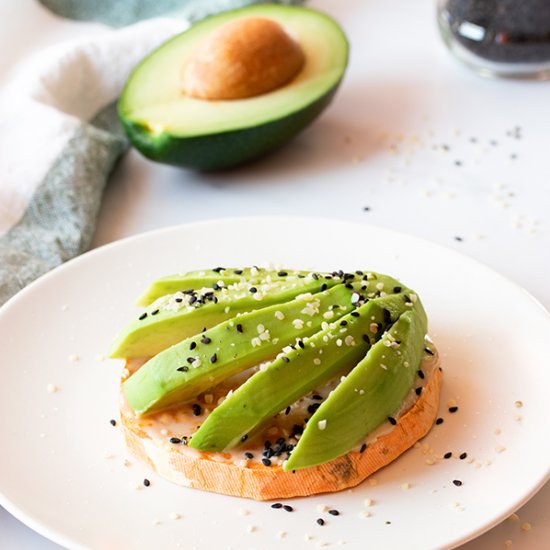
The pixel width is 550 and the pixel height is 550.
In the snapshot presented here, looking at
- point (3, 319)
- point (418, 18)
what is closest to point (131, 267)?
point (3, 319)

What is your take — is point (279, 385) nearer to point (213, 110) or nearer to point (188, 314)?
point (188, 314)

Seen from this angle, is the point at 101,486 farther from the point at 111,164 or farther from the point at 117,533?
the point at 111,164

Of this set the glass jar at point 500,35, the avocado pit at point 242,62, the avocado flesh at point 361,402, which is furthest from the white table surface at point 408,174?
the avocado flesh at point 361,402

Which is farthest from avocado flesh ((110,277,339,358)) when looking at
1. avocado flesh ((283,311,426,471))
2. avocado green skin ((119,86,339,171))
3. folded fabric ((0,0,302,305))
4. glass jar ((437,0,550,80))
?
glass jar ((437,0,550,80))

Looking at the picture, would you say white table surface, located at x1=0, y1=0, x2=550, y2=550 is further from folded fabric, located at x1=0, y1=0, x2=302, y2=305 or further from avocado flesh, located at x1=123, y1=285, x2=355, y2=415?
avocado flesh, located at x1=123, y1=285, x2=355, y2=415

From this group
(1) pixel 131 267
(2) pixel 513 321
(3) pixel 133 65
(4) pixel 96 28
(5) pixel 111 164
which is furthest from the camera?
(4) pixel 96 28

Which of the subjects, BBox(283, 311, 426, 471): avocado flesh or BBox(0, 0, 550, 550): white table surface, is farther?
BBox(0, 0, 550, 550): white table surface
